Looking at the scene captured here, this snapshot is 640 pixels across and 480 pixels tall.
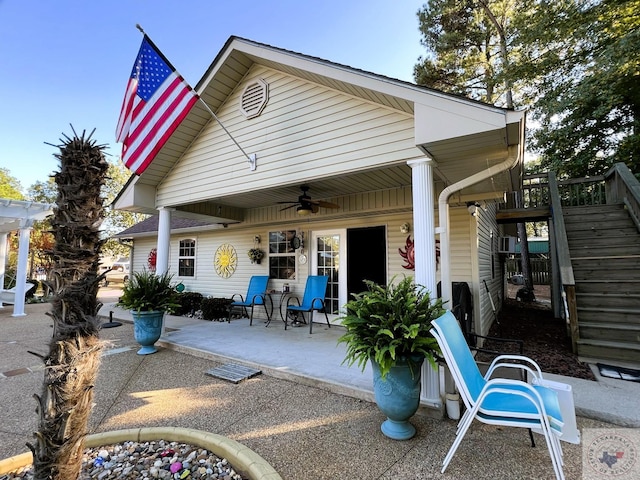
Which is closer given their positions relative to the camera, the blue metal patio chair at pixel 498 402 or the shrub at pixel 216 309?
the blue metal patio chair at pixel 498 402

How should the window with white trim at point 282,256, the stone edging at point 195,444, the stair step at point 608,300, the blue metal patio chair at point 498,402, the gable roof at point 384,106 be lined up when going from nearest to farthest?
the blue metal patio chair at point 498,402
the stone edging at point 195,444
the gable roof at point 384,106
the stair step at point 608,300
the window with white trim at point 282,256

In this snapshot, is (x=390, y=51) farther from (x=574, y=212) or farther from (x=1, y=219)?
(x=1, y=219)

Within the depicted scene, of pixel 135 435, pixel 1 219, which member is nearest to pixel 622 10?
pixel 135 435

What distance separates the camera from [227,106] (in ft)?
16.9

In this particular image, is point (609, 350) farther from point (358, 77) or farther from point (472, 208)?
point (358, 77)

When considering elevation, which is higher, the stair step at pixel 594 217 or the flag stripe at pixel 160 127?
the flag stripe at pixel 160 127

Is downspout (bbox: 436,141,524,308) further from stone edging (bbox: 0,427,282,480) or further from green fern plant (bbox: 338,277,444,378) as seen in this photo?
stone edging (bbox: 0,427,282,480)

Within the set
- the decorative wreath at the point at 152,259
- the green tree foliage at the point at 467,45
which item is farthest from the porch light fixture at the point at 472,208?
the decorative wreath at the point at 152,259

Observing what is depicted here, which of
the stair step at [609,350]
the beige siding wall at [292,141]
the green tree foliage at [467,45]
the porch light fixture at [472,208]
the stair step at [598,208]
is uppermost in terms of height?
the green tree foliage at [467,45]

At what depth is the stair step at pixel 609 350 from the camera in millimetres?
3848

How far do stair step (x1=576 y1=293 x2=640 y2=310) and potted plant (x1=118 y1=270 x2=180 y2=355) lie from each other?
629cm

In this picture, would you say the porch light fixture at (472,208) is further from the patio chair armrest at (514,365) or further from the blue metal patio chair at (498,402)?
the blue metal patio chair at (498,402)

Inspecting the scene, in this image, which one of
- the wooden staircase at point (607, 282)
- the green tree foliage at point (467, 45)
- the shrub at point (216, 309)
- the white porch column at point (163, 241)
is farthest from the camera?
the green tree foliage at point (467, 45)

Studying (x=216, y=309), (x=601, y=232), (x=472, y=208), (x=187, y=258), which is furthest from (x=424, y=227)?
(x=187, y=258)
